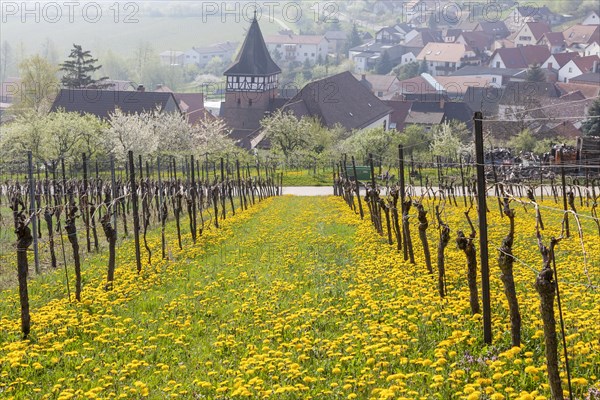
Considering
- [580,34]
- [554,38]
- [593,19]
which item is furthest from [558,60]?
[593,19]

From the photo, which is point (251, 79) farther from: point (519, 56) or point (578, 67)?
point (519, 56)

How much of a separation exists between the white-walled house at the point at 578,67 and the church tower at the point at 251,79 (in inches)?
2633

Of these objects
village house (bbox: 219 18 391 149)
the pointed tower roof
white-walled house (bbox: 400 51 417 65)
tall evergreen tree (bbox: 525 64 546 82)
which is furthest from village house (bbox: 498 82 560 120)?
white-walled house (bbox: 400 51 417 65)

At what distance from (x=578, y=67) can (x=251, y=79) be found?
239ft

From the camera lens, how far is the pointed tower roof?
98875 mm

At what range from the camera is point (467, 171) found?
2074 inches

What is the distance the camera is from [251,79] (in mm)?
99812

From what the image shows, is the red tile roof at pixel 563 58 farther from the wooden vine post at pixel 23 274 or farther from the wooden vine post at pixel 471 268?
the wooden vine post at pixel 23 274

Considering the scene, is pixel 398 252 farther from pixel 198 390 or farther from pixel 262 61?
pixel 262 61

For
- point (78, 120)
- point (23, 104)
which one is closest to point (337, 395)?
point (78, 120)

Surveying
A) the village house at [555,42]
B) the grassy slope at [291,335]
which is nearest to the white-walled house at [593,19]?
the village house at [555,42]

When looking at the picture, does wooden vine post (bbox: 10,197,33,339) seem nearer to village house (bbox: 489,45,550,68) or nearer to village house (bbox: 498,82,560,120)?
village house (bbox: 498,82,560,120)

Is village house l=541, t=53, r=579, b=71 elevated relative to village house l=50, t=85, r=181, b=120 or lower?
elevated

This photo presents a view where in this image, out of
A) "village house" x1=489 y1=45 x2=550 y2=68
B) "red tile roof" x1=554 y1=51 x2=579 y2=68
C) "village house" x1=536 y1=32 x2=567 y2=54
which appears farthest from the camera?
"village house" x1=536 y1=32 x2=567 y2=54
